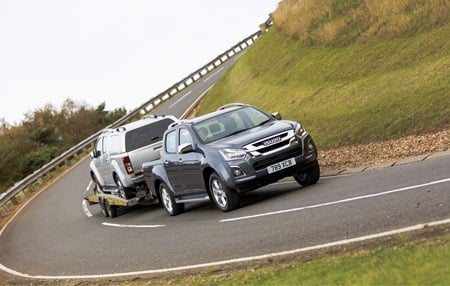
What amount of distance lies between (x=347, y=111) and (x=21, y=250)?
9985 mm

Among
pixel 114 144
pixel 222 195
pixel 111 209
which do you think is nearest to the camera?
pixel 222 195

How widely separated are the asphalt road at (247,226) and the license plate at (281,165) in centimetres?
60

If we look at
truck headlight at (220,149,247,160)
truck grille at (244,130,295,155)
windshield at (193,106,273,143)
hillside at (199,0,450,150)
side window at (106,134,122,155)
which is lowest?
hillside at (199,0,450,150)

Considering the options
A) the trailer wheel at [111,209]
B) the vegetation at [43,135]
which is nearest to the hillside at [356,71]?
the trailer wheel at [111,209]

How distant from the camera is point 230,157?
14.5m

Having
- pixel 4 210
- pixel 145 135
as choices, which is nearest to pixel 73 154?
pixel 4 210

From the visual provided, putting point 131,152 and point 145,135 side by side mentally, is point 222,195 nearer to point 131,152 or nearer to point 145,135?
point 131,152

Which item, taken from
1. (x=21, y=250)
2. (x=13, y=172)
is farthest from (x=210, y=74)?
(x=21, y=250)

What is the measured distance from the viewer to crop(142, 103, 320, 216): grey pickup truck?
14438 mm

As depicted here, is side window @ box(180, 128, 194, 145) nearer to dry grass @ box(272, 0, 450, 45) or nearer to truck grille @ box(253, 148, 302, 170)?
truck grille @ box(253, 148, 302, 170)

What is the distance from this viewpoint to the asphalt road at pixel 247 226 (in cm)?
1027

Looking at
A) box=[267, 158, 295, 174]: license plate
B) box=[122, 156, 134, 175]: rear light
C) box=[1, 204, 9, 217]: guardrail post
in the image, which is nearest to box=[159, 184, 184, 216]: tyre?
box=[122, 156, 134, 175]: rear light

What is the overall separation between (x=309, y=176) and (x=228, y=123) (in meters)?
2.01

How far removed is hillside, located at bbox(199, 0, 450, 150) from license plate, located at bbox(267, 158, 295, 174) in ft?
13.7
